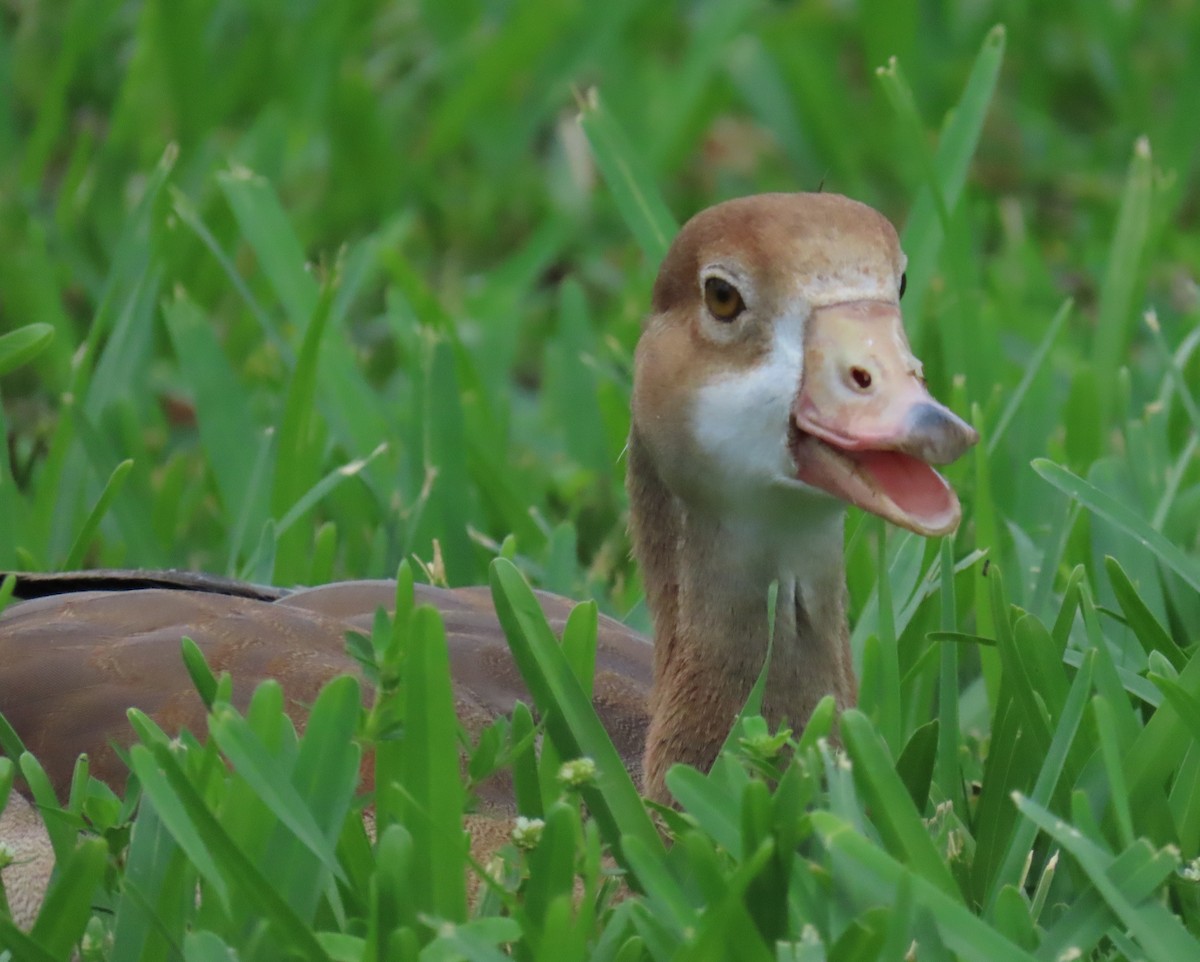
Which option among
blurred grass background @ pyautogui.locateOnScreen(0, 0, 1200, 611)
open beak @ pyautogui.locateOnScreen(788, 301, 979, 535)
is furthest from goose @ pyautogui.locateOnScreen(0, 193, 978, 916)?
blurred grass background @ pyautogui.locateOnScreen(0, 0, 1200, 611)

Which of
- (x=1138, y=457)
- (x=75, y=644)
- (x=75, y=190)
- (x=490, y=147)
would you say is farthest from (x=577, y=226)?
(x=75, y=644)

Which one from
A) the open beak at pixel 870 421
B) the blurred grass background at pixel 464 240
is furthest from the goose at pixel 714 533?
the blurred grass background at pixel 464 240

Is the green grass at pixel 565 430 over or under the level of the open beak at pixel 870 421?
under

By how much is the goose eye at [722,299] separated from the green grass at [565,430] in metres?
0.33

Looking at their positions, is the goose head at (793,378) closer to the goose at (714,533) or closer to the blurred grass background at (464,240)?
the goose at (714,533)

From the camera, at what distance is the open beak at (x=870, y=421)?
1.89 m

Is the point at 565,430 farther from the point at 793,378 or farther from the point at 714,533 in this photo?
the point at 793,378

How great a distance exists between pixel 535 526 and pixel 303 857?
4.18 feet

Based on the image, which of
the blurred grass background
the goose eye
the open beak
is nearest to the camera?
the open beak

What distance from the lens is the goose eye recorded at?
6.88ft

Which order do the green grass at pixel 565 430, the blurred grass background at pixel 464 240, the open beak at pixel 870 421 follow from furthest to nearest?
the blurred grass background at pixel 464 240, the open beak at pixel 870 421, the green grass at pixel 565 430

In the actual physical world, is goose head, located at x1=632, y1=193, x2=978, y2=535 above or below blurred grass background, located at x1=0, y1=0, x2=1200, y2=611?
above

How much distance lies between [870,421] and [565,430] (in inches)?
58.7

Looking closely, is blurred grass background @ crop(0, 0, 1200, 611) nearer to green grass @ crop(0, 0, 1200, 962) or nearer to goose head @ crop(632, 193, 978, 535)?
green grass @ crop(0, 0, 1200, 962)
